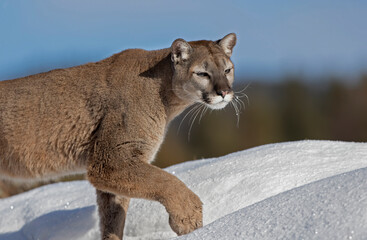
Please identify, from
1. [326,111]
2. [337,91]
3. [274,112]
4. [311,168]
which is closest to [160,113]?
[311,168]

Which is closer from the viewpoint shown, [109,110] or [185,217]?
[185,217]

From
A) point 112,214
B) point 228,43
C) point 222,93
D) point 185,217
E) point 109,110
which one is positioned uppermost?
point 228,43

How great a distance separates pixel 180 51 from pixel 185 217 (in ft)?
5.87

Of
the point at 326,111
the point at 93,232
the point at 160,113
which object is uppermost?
the point at 160,113

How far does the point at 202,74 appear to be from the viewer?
593 centimetres

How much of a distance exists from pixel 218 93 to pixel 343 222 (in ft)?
7.54

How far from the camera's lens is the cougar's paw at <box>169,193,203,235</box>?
5285mm

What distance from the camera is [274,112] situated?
33.7 metres

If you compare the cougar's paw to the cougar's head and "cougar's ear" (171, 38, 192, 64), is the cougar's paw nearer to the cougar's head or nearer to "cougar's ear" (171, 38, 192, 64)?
the cougar's head

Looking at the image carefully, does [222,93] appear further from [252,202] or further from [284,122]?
[284,122]

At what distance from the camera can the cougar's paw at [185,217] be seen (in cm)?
529

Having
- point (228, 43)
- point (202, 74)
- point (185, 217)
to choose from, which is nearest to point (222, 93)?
point (202, 74)

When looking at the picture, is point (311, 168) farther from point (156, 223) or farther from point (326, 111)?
point (326, 111)

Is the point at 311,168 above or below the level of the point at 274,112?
above
